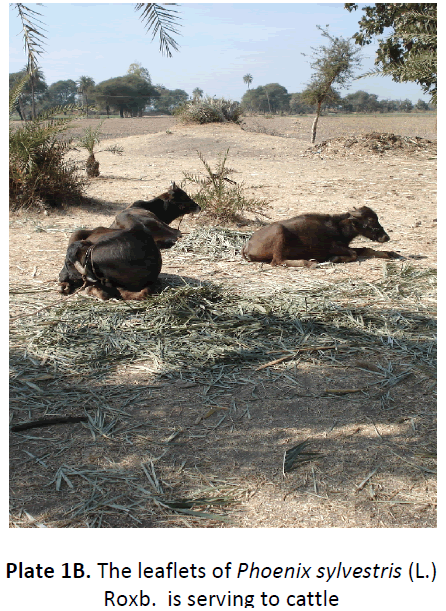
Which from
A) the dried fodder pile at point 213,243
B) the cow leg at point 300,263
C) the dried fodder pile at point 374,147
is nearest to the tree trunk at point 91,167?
the dried fodder pile at point 213,243

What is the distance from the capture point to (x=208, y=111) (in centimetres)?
2681

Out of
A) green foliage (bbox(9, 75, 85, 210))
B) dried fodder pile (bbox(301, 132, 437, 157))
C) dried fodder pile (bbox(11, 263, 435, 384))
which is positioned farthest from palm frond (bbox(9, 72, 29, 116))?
dried fodder pile (bbox(301, 132, 437, 157))

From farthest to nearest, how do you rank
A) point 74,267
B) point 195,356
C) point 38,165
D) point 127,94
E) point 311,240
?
point 127,94 → point 38,165 → point 311,240 → point 74,267 → point 195,356

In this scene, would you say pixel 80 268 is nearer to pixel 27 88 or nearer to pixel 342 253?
pixel 342 253

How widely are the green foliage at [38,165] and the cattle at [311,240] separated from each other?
16.0 feet

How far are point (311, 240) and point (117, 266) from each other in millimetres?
2840

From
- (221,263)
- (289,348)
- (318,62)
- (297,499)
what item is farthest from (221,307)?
(318,62)

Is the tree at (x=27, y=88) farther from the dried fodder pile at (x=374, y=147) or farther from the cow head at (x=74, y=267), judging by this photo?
the dried fodder pile at (x=374, y=147)

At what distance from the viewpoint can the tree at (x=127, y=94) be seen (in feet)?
181

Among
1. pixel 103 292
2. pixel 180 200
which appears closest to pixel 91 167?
pixel 180 200

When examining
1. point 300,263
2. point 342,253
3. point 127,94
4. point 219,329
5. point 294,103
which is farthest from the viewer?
point 294,103

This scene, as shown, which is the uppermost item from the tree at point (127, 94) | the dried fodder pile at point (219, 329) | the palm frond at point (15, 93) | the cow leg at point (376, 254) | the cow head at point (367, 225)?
the tree at point (127, 94)

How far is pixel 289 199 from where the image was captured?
11.1 metres

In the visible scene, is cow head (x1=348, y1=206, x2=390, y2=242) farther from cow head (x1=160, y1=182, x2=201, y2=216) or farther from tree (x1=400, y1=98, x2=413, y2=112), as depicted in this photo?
tree (x1=400, y1=98, x2=413, y2=112)
